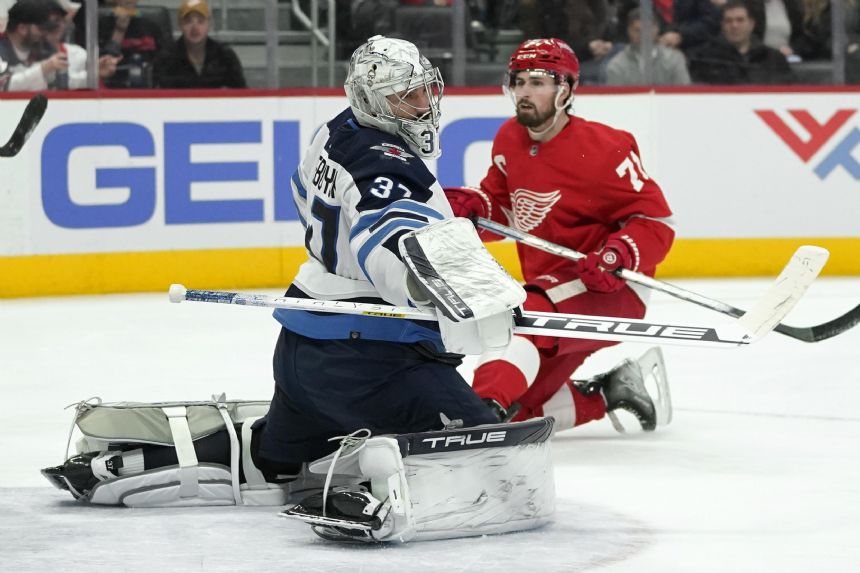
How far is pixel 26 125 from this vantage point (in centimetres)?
627

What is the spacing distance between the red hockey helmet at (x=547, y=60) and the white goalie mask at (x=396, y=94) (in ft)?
3.09

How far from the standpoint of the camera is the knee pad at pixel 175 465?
3238mm

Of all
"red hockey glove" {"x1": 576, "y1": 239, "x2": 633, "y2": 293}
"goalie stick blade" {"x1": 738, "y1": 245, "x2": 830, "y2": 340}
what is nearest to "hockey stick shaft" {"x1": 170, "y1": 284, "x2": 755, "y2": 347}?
"goalie stick blade" {"x1": 738, "y1": 245, "x2": 830, "y2": 340}

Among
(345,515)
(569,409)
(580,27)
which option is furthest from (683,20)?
(345,515)

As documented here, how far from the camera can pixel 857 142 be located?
7086 mm

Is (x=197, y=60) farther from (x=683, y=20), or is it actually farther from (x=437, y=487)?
(x=437, y=487)

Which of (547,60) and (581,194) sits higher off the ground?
(547,60)

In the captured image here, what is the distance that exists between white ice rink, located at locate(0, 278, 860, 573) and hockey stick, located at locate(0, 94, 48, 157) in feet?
1.95

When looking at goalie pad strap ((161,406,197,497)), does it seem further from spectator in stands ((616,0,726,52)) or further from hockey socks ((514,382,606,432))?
spectator in stands ((616,0,726,52))

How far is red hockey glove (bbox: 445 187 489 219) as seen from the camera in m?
4.11

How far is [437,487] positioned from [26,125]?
3.77 m

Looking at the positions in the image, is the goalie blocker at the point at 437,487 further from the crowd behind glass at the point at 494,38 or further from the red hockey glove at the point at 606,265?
the crowd behind glass at the point at 494,38

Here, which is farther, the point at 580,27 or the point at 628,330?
the point at 580,27

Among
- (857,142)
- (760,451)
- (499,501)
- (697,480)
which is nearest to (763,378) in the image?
(760,451)
